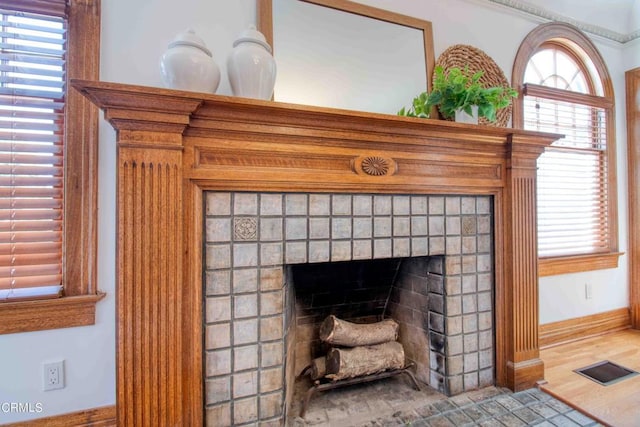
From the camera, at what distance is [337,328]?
1.68 metres

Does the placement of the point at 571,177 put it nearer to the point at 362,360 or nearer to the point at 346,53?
the point at 346,53

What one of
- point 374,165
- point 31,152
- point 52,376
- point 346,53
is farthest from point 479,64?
point 52,376

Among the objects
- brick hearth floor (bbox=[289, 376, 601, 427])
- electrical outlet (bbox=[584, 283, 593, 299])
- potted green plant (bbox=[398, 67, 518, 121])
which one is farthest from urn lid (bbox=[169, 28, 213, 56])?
electrical outlet (bbox=[584, 283, 593, 299])

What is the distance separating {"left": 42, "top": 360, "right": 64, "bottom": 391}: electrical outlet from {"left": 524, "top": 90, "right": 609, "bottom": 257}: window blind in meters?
2.96

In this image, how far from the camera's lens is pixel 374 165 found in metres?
1.49

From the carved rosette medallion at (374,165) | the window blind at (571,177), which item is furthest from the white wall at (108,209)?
the window blind at (571,177)

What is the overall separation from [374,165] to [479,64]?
1.22 meters

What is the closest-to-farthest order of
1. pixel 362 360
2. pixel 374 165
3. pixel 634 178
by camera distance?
1. pixel 374 165
2. pixel 362 360
3. pixel 634 178

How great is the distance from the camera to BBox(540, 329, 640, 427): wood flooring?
5.10 feet

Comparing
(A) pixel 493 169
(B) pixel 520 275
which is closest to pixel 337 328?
(B) pixel 520 275

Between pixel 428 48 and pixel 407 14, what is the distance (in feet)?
0.80

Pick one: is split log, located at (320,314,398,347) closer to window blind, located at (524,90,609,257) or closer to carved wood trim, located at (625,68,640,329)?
window blind, located at (524,90,609,257)

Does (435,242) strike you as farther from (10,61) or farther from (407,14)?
(10,61)

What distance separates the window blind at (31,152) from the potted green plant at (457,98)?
168 centimetres
